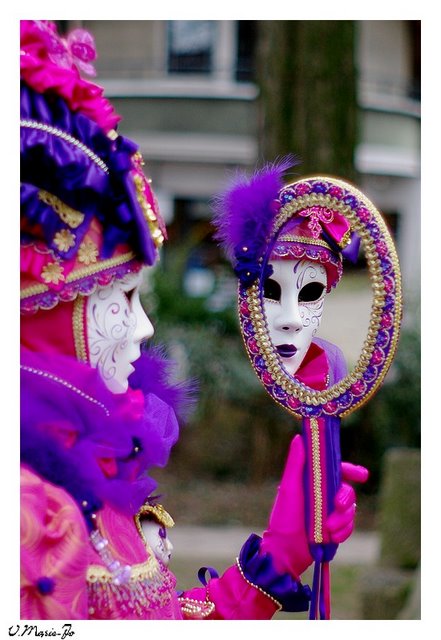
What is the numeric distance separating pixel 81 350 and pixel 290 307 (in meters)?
0.62

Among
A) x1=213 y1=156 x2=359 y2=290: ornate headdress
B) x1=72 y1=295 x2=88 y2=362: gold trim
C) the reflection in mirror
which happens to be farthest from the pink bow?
the reflection in mirror

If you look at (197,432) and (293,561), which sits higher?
(293,561)

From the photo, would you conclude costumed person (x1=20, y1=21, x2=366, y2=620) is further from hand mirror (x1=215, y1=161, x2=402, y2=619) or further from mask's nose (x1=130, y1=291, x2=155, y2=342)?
hand mirror (x1=215, y1=161, x2=402, y2=619)

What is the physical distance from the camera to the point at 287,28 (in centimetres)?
660

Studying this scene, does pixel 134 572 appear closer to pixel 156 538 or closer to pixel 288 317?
pixel 156 538

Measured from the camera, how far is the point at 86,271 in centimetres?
185

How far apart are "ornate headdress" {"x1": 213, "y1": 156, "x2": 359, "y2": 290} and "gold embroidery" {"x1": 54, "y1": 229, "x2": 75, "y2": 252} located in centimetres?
53

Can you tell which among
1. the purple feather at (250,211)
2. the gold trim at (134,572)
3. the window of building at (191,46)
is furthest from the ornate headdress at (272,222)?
the window of building at (191,46)

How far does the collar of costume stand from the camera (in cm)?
182
